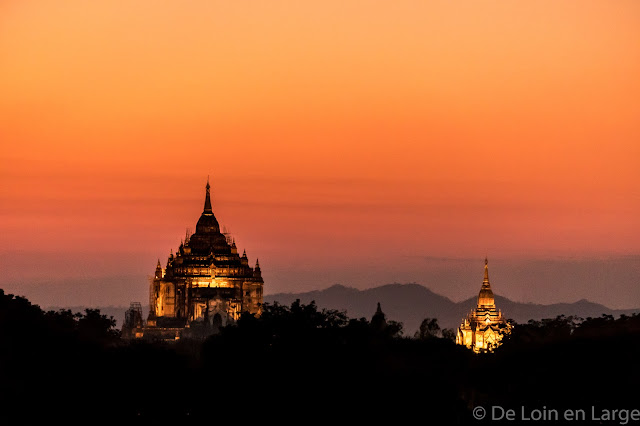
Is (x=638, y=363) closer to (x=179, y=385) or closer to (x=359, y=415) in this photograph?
(x=359, y=415)

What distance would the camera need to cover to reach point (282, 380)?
116000 millimetres

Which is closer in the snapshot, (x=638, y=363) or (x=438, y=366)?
(x=638, y=363)

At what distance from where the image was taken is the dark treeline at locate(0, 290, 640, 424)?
11256 cm

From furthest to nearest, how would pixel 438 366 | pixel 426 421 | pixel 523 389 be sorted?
pixel 438 366 < pixel 523 389 < pixel 426 421

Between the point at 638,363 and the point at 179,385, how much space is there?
2399cm

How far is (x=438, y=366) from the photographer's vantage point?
15762cm

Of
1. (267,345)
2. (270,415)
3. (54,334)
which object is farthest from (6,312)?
(270,415)

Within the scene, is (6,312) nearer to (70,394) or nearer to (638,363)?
(70,394)

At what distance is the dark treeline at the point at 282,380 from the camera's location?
11256 cm

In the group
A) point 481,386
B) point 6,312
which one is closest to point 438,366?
point 481,386

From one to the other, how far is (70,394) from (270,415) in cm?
1055

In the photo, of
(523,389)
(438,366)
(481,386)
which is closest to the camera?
(523,389)

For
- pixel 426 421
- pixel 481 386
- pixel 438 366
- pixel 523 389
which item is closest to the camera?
pixel 426 421

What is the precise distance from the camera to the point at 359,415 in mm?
112500
